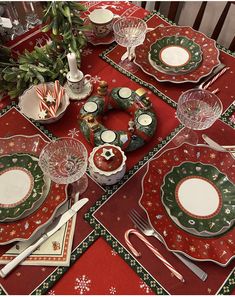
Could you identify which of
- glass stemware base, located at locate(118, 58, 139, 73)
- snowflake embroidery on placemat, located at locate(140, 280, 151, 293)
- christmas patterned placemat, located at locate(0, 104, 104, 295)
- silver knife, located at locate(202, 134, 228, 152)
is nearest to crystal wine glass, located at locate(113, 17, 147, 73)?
glass stemware base, located at locate(118, 58, 139, 73)

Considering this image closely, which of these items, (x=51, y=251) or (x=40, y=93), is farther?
(x=40, y=93)

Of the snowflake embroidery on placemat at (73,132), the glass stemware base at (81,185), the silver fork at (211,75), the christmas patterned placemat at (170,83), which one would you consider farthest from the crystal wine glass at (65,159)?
the silver fork at (211,75)

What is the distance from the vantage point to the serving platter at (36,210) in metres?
0.82

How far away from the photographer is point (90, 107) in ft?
3.33

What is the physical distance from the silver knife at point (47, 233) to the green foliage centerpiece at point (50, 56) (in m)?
0.46

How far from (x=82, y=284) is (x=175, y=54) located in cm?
84

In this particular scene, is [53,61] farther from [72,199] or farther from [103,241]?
[103,241]

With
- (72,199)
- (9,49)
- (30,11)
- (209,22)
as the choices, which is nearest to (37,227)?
(72,199)

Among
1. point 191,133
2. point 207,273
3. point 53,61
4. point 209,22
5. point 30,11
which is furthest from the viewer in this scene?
point 209,22

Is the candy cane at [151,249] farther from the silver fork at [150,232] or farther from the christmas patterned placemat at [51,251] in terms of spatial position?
the christmas patterned placemat at [51,251]

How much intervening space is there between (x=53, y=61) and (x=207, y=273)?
825 millimetres

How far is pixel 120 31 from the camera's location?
3.93 ft

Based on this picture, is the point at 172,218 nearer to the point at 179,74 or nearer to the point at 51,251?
the point at 51,251

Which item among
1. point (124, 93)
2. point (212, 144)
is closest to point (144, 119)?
point (124, 93)
